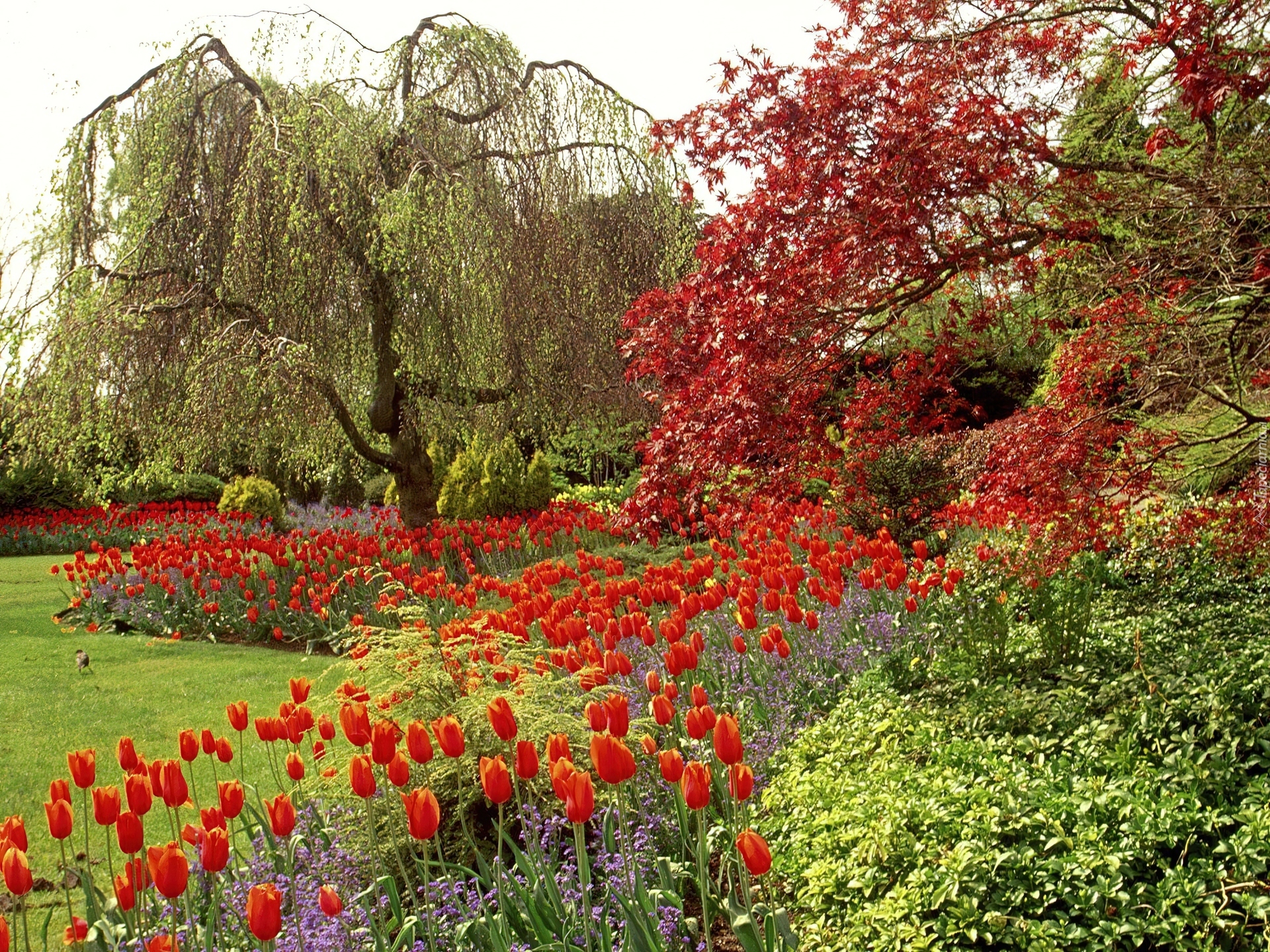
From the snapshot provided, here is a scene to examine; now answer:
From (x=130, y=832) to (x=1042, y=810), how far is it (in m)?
2.39

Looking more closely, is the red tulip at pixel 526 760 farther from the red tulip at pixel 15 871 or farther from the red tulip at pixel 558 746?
the red tulip at pixel 15 871

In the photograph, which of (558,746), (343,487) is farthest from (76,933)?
(343,487)

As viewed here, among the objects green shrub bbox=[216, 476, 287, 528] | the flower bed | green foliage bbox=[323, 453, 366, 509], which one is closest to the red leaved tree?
the flower bed

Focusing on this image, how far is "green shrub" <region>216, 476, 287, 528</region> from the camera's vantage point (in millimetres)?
15234

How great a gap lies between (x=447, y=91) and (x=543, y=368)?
305 cm

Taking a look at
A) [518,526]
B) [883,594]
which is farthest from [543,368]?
[883,594]

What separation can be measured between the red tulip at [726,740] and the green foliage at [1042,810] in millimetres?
676

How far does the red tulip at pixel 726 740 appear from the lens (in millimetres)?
2283

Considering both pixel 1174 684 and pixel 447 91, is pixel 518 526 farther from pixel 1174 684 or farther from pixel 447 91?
pixel 1174 684

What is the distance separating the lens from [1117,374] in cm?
578

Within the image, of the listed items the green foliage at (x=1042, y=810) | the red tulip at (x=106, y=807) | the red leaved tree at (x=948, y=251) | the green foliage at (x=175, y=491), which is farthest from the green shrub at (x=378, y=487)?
the red tulip at (x=106, y=807)

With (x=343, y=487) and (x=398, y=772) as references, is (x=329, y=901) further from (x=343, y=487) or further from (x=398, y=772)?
(x=343, y=487)

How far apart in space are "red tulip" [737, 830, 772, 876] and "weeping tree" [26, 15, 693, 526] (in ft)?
24.2

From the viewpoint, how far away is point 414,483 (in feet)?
38.2
